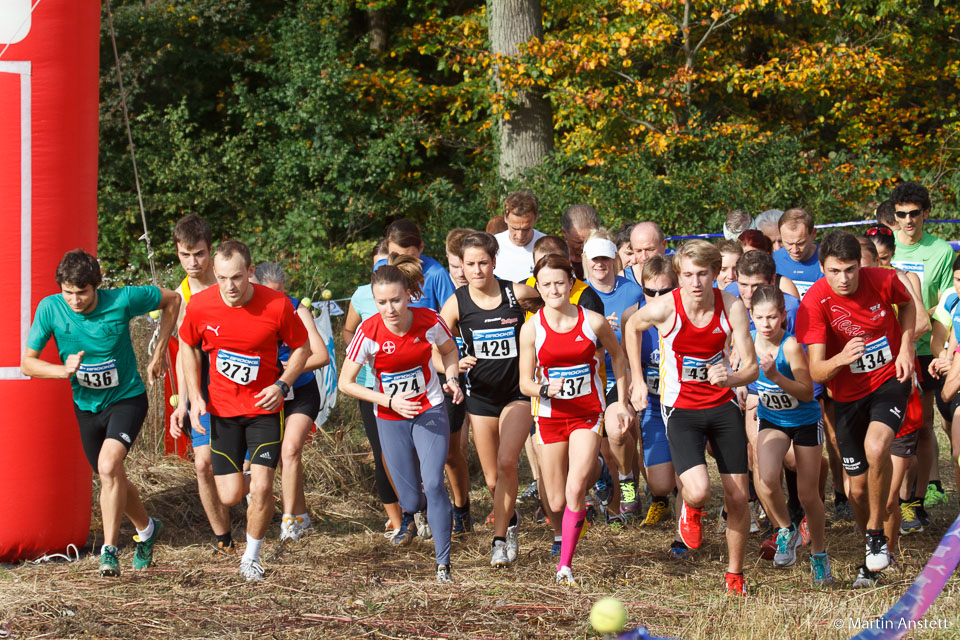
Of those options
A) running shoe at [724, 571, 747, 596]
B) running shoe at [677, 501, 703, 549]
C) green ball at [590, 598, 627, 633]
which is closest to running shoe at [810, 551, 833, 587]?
running shoe at [724, 571, 747, 596]

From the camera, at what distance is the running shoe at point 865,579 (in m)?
5.98

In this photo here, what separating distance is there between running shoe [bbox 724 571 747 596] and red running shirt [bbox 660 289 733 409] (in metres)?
0.95

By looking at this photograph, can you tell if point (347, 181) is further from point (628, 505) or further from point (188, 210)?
point (628, 505)

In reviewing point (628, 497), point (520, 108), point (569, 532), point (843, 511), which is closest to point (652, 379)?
point (628, 497)

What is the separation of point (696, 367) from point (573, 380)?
2.35ft

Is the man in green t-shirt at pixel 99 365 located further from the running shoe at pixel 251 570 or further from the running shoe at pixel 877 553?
the running shoe at pixel 877 553

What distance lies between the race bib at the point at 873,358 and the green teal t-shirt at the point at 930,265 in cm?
174

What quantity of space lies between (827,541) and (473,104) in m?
13.3

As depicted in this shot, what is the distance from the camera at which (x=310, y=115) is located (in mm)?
17172

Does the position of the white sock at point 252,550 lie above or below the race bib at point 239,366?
below

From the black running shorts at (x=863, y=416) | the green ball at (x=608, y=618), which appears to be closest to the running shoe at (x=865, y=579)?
the black running shorts at (x=863, y=416)

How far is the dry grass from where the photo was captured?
17.3ft

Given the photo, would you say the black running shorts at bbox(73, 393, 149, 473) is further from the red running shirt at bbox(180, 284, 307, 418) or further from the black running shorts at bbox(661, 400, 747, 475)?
the black running shorts at bbox(661, 400, 747, 475)

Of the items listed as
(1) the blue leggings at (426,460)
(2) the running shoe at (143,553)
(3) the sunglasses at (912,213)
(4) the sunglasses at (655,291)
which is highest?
(3) the sunglasses at (912,213)
